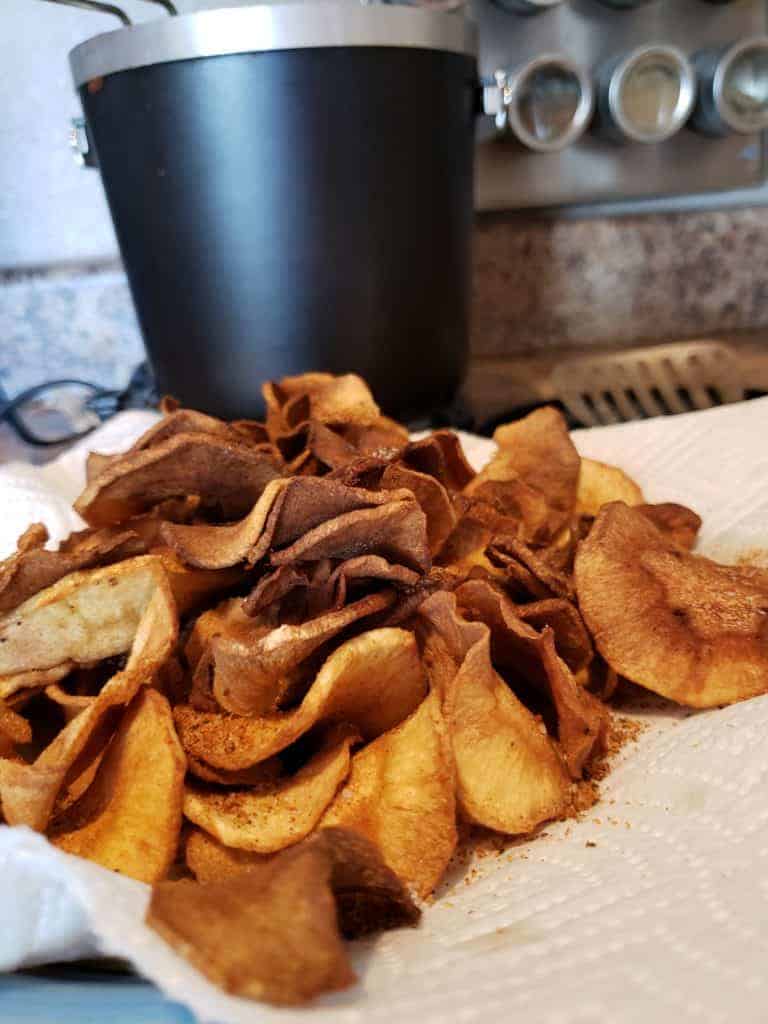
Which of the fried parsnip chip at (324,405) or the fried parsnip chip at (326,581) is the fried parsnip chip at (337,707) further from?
the fried parsnip chip at (324,405)

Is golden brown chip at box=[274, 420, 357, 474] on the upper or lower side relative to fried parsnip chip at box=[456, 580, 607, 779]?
upper

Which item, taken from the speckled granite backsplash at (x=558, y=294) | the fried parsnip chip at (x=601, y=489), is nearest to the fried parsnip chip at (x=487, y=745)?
the fried parsnip chip at (x=601, y=489)

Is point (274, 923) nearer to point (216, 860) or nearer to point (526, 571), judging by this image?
point (216, 860)

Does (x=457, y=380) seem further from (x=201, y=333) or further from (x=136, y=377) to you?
(x=136, y=377)

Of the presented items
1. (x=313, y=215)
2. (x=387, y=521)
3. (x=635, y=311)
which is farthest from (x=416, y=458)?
(x=635, y=311)

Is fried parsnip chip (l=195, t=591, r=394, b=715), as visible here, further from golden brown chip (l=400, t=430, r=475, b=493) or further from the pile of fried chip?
golden brown chip (l=400, t=430, r=475, b=493)

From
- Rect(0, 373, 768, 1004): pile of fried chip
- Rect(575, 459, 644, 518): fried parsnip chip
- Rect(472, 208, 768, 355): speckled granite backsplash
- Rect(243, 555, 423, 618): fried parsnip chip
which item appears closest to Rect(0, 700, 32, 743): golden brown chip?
Rect(0, 373, 768, 1004): pile of fried chip

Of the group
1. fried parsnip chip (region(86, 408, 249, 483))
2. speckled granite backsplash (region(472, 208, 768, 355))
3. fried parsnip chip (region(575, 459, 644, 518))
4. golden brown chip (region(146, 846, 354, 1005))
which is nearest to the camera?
golden brown chip (region(146, 846, 354, 1005))
